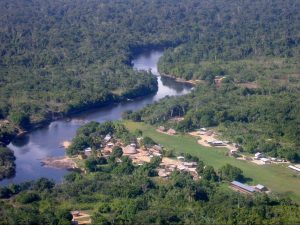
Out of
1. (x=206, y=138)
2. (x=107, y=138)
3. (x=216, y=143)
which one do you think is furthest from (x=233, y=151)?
(x=107, y=138)

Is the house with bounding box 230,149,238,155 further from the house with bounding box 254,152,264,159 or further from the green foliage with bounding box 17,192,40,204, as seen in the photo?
the green foliage with bounding box 17,192,40,204

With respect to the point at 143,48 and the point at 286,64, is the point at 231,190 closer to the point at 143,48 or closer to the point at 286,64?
the point at 286,64

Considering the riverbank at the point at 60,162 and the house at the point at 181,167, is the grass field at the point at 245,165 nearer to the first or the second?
the house at the point at 181,167

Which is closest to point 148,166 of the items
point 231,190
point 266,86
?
point 231,190

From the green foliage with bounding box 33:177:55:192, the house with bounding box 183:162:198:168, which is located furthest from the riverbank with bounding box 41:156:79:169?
the house with bounding box 183:162:198:168

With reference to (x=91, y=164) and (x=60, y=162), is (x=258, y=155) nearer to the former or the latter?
(x=91, y=164)

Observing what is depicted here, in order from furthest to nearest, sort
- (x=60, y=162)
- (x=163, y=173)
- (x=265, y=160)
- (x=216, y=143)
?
1. (x=216, y=143)
2. (x=60, y=162)
3. (x=265, y=160)
4. (x=163, y=173)
